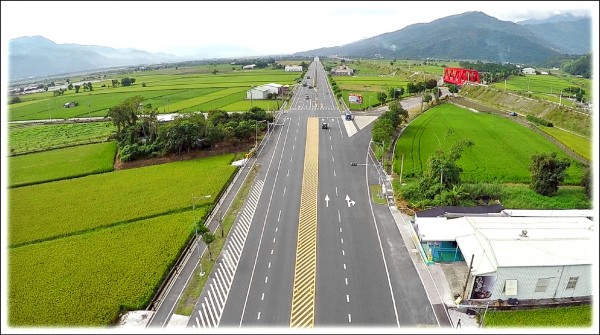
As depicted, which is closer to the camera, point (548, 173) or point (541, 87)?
point (548, 173)

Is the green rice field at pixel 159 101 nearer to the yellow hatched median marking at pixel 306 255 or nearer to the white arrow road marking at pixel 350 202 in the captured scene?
the yellow hatched median marking at pixel 306 255

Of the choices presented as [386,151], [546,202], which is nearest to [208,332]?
[546,202]

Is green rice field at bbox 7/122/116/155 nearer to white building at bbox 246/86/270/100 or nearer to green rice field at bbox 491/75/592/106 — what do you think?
white building at bbox 246/86/270/100

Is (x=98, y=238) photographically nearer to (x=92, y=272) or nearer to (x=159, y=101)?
(x=92, y=272)

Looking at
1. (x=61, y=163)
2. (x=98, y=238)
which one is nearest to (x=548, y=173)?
(x=98, y=238)

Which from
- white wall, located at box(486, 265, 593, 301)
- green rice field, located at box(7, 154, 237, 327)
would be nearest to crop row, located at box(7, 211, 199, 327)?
green rice field, located at box(7, 154, 237, 327)

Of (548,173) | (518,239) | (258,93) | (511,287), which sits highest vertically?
(258,93)
